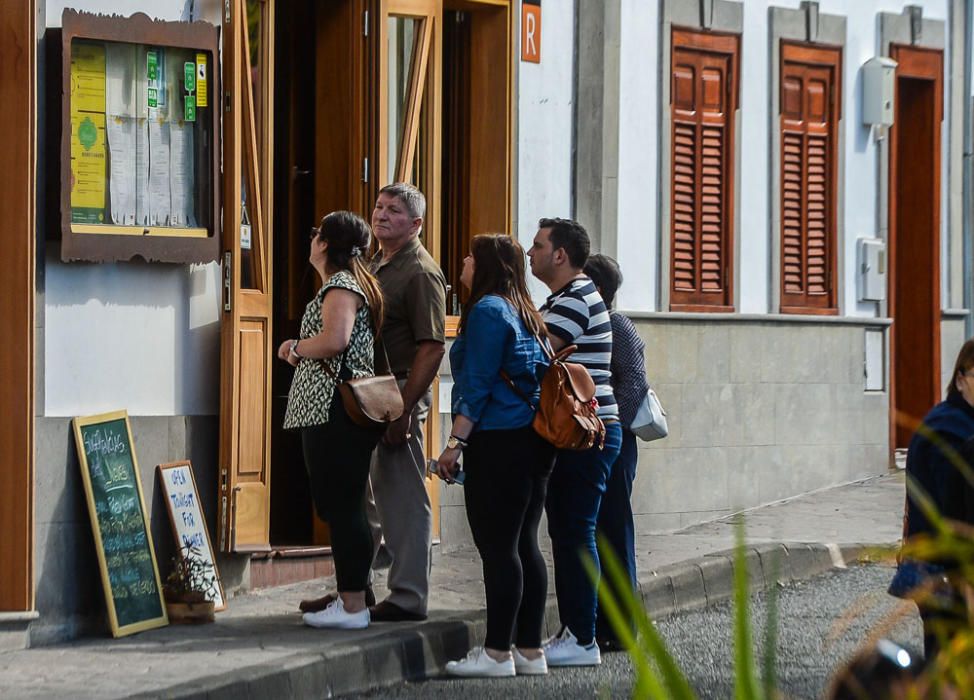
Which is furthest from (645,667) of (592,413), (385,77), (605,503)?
(385,77)

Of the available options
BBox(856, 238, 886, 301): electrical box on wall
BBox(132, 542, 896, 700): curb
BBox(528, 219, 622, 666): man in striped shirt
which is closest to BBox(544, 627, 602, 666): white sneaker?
BBox(528, 219, 622, 666): man in striped shirt

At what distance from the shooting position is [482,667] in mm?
6938

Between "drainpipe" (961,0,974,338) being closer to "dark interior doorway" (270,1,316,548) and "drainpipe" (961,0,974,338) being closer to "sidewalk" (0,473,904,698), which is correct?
"sidewalk" (0,473,904,698)

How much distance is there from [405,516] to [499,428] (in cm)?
103

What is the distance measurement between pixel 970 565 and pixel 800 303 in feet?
38.6

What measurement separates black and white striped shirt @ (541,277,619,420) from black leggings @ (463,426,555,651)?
1.51 ft

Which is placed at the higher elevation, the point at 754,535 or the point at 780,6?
the point at 780,6

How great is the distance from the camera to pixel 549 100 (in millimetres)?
11102

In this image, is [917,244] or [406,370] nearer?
[406,370]

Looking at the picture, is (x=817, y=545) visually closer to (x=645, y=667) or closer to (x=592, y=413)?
(x=592, y=413)

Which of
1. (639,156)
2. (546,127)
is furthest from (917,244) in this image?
(546,127)

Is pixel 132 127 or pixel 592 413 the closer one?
pixel 592 413

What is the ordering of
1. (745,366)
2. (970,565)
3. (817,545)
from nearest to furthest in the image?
1. (970,565)
2. (817,545)
3. (745,366)

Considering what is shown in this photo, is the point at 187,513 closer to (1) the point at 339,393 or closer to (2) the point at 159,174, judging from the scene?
(1) the point at 339,393
